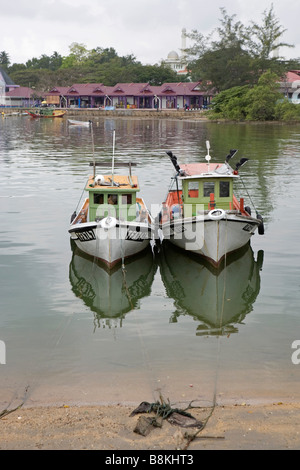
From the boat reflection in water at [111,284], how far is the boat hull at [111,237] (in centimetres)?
38

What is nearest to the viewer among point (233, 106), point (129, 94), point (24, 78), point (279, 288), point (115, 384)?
point (115, 384)

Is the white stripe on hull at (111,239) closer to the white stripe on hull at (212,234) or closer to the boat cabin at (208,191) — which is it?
the white stripe on hull at (212,234)

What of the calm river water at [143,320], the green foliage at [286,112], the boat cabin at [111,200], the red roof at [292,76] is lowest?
the calm river water at [143,320]

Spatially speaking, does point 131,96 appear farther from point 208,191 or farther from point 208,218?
point 208,218

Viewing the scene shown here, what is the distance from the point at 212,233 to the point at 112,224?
9.92ft

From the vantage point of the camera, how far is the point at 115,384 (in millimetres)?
11047

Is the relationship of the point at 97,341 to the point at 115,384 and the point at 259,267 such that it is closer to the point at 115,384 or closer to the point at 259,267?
the point at 115,384

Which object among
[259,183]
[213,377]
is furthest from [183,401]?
[259,183]

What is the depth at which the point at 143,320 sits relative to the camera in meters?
14.6

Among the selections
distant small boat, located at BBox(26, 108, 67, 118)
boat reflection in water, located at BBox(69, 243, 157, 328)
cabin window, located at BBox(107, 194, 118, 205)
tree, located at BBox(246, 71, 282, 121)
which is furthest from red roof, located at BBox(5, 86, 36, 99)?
cabin window, located at BBox(107, 194, 118, 205)

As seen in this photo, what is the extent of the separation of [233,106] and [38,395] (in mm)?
84651

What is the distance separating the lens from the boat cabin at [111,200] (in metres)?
18.3

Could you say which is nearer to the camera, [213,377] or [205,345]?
[213,377]

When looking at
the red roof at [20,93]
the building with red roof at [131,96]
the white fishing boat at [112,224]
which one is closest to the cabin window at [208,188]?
the white fishing boat at [112,224]
